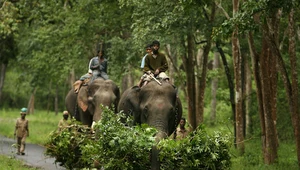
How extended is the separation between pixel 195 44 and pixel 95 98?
10204 millimetres

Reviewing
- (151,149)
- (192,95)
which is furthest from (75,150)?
(192,95)

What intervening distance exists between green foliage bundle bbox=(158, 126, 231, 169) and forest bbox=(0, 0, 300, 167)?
258 centimetres

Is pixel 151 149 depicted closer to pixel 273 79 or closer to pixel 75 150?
pixel 75 150

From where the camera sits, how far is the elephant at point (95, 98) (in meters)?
17.5

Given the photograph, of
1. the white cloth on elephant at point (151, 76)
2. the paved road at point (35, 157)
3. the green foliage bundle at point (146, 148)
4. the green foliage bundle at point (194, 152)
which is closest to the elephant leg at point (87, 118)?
the paved road at point (35, 157)

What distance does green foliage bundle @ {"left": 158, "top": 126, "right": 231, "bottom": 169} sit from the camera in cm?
1173

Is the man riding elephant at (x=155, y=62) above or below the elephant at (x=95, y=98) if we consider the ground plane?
above

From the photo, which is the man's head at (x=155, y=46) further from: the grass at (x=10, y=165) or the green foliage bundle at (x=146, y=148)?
the grass at (x=10, y=165)

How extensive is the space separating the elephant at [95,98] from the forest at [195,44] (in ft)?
8.80

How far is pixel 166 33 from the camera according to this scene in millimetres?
20984

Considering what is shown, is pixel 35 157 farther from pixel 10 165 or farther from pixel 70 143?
pixel 70 143

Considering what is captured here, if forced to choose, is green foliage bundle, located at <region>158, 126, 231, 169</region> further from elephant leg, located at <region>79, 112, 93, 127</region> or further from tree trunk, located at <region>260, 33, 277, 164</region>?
elephant leg, located at <region>79, 112, 93, 127</region>

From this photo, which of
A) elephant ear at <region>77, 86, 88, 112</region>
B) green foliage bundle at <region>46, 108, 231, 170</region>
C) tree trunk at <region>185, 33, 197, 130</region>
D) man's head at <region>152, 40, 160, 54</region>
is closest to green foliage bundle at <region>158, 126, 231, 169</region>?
green foliage bundle at <region>46, 108, 231, 170</region>

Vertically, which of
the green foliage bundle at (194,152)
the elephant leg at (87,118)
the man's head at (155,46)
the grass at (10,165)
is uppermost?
the man's head at (155,46)
